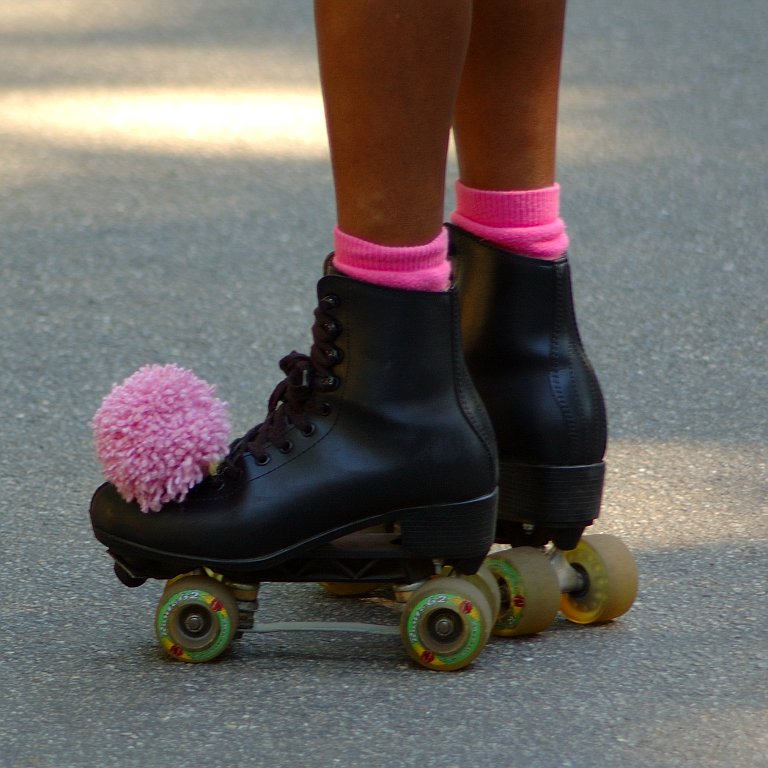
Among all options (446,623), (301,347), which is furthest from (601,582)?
(301,347)

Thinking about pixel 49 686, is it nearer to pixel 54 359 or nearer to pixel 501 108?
pixel 501 108

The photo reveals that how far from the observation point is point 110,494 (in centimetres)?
148

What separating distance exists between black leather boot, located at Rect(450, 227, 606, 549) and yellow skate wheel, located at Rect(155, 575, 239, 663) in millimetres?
322

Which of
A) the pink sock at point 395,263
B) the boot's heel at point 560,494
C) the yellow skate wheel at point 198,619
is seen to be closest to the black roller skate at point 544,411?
the boot's heel at point 560,494

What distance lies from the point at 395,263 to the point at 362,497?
0.71ft

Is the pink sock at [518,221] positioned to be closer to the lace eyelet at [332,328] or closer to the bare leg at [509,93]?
the bare leg at [509,93]

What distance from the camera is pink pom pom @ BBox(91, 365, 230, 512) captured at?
143cm

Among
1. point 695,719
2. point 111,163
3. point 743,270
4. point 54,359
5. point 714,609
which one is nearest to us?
point 695,719

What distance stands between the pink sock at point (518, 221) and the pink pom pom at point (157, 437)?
32 cm

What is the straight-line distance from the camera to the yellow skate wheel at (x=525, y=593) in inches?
58.5

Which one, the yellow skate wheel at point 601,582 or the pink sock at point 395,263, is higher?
the pink sock at point 395,263

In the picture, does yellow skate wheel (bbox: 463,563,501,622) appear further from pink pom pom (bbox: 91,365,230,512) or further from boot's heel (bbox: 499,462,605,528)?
pink pom pom (bbox: 91,365,230,512)

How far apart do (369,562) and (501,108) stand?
0.47 meters

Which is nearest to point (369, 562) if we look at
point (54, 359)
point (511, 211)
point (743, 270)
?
point (511, 211)
